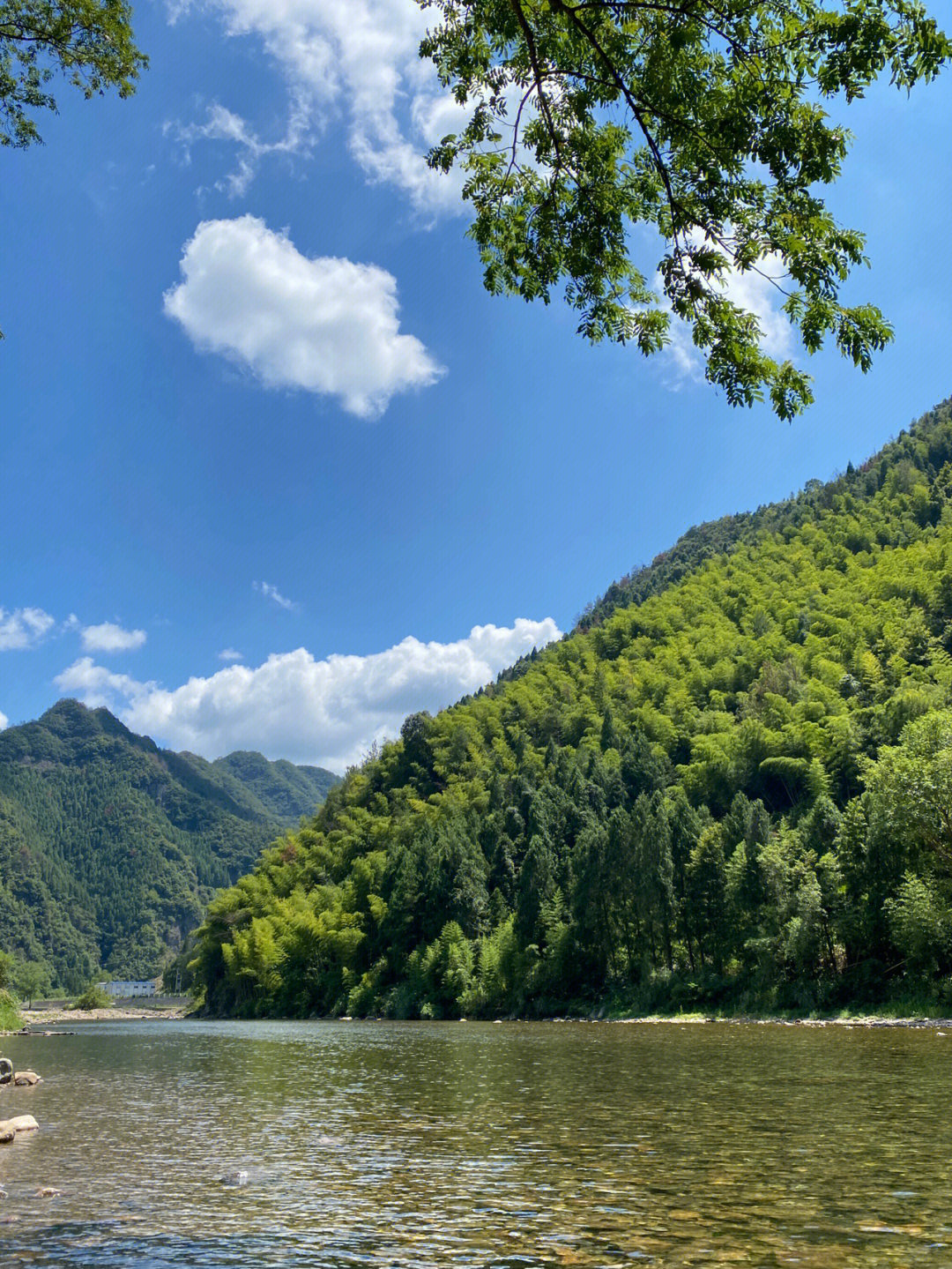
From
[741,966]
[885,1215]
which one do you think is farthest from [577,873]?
[885,1215]

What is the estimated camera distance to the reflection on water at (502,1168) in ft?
36.1

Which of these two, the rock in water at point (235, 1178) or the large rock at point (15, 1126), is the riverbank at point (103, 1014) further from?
the rock in water at point (235, 1178)

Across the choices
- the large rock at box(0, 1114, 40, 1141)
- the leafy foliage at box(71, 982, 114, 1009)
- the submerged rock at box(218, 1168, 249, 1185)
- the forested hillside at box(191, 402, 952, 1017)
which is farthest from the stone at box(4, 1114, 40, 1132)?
the leafy foliage at box(71, 982, 114, 1009)

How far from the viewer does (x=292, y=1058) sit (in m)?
43.4

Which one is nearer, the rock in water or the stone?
the rock in water

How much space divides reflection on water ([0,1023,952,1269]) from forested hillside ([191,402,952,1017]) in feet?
103

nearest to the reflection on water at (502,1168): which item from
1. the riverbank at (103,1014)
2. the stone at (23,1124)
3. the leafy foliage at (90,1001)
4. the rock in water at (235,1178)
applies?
the rock in water at (235,1178)

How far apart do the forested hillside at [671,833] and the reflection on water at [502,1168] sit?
31398 mm

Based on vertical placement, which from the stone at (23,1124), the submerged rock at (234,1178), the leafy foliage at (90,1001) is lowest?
the leafy foliage at (90,1001)

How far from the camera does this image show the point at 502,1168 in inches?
619

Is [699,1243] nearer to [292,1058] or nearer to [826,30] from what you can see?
[826,30]

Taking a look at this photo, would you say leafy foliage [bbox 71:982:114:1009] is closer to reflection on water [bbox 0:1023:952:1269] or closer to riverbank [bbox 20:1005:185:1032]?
riverbank [bbox 20:1005:185:1032]

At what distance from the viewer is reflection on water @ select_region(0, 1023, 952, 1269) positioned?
11.0 m

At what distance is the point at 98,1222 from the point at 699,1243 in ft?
28.0
